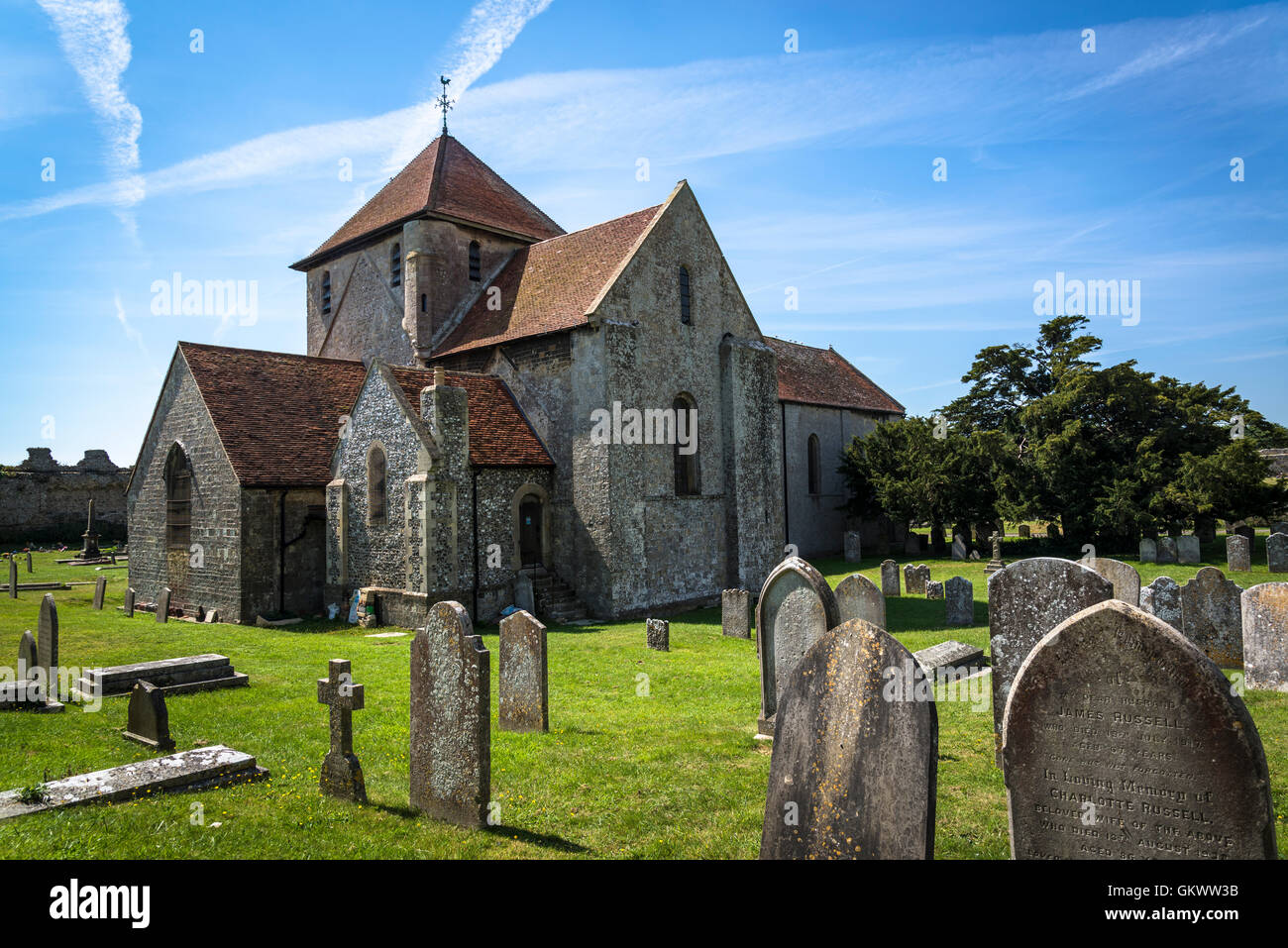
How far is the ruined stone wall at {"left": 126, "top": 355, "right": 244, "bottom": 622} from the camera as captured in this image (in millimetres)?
18422

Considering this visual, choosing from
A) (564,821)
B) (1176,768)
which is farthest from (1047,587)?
(564,821)

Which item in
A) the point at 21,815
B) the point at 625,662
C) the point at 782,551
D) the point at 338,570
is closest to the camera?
the point at 21,815

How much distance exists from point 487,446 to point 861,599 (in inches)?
409

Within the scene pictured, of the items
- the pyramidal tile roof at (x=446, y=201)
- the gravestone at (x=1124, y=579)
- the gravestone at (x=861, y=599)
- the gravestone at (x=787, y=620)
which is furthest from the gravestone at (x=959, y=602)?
the pyramidal tile roof at (x=446, y=201)

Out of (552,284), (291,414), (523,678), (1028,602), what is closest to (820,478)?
(552,284)

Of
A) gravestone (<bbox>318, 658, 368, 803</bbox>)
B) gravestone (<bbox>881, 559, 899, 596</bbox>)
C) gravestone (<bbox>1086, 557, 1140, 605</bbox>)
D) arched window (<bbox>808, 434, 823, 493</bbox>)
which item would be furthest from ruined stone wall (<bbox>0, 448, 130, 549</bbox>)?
gravestone (<bbox>1086, 557, 1140, 605</bbox>)

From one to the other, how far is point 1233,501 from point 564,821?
3054cm

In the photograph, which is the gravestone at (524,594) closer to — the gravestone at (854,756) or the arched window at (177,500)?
the arched window at (177,500)

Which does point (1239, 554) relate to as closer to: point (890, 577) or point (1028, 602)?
point (890, 577)

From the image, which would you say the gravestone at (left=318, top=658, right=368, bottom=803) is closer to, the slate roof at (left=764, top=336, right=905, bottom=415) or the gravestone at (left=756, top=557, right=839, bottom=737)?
the gravestone at (left=756, top=557, right=839, bottom=737)

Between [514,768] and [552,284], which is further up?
[552,284]

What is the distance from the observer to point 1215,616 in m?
11.2

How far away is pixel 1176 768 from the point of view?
3.77 m

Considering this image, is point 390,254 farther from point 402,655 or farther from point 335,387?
point 402,655
